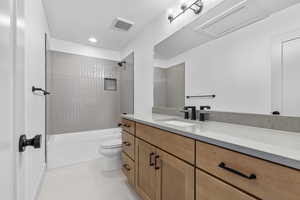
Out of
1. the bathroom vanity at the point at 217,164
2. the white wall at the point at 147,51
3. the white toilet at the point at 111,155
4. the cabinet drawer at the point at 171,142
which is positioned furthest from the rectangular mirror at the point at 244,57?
the white toilet at the point at 111,155

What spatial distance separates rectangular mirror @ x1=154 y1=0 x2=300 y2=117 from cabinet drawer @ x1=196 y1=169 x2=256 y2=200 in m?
0.65

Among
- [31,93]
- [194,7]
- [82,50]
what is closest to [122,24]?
[194,7]

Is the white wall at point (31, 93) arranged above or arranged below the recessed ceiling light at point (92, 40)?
below

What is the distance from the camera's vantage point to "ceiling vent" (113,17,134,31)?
210 centimetres

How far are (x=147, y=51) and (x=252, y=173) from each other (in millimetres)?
2095

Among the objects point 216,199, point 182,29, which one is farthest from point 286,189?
point 182,29

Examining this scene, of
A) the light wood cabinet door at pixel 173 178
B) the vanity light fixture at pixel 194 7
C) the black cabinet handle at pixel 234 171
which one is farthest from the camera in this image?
the vanity light fixture at pixel 194 7

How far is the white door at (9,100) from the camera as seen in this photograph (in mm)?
393

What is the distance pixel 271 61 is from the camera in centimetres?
94

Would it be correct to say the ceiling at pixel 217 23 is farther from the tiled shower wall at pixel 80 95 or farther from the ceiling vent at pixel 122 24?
the tiled shower wall at pixel 80 95

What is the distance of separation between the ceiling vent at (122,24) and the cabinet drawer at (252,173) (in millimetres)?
2101

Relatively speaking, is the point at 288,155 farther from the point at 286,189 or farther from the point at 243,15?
the point at 243,15

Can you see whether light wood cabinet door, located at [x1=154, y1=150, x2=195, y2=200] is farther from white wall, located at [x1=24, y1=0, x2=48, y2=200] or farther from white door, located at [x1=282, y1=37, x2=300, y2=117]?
white wall, located at [x1=24, y1=0, x2=48, y2=200]

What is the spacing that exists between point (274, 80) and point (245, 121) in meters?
0.34
